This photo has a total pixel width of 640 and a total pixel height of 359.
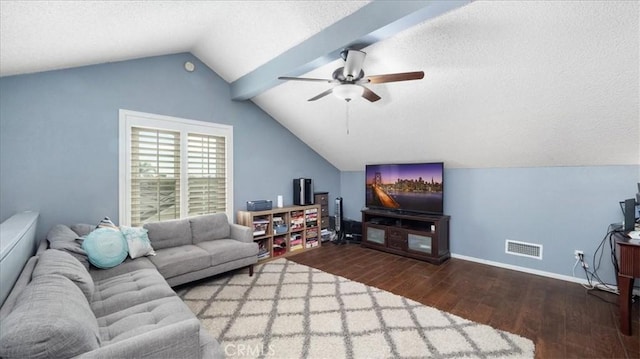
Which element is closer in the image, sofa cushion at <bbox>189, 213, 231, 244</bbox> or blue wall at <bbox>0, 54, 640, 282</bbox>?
blue wall at <bbox>0, 54, 640, 282</bbox>

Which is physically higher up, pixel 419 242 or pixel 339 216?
pixel 339 216

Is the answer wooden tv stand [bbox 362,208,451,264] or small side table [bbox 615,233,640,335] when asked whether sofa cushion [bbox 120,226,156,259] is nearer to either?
wooden tv stand [bbox 362,208,451,264]

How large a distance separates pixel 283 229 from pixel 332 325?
214 cm

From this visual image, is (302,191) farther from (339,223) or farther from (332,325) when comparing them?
(332,325)

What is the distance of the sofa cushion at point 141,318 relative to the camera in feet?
4.53

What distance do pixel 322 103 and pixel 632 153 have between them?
344cm

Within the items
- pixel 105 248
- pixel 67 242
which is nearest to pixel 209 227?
pixel 105 248

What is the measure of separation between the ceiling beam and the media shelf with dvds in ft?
6.32

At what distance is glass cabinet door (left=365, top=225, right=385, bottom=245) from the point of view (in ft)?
14.5

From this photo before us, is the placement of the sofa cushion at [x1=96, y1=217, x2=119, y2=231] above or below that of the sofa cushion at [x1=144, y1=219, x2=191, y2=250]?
above

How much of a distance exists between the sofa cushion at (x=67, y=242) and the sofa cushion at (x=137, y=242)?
1.14 feet

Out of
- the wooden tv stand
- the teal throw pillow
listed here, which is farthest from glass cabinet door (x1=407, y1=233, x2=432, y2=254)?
the teal throw pillow

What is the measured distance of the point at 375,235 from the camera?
453 centimetres

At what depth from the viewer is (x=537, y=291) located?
114 inches
